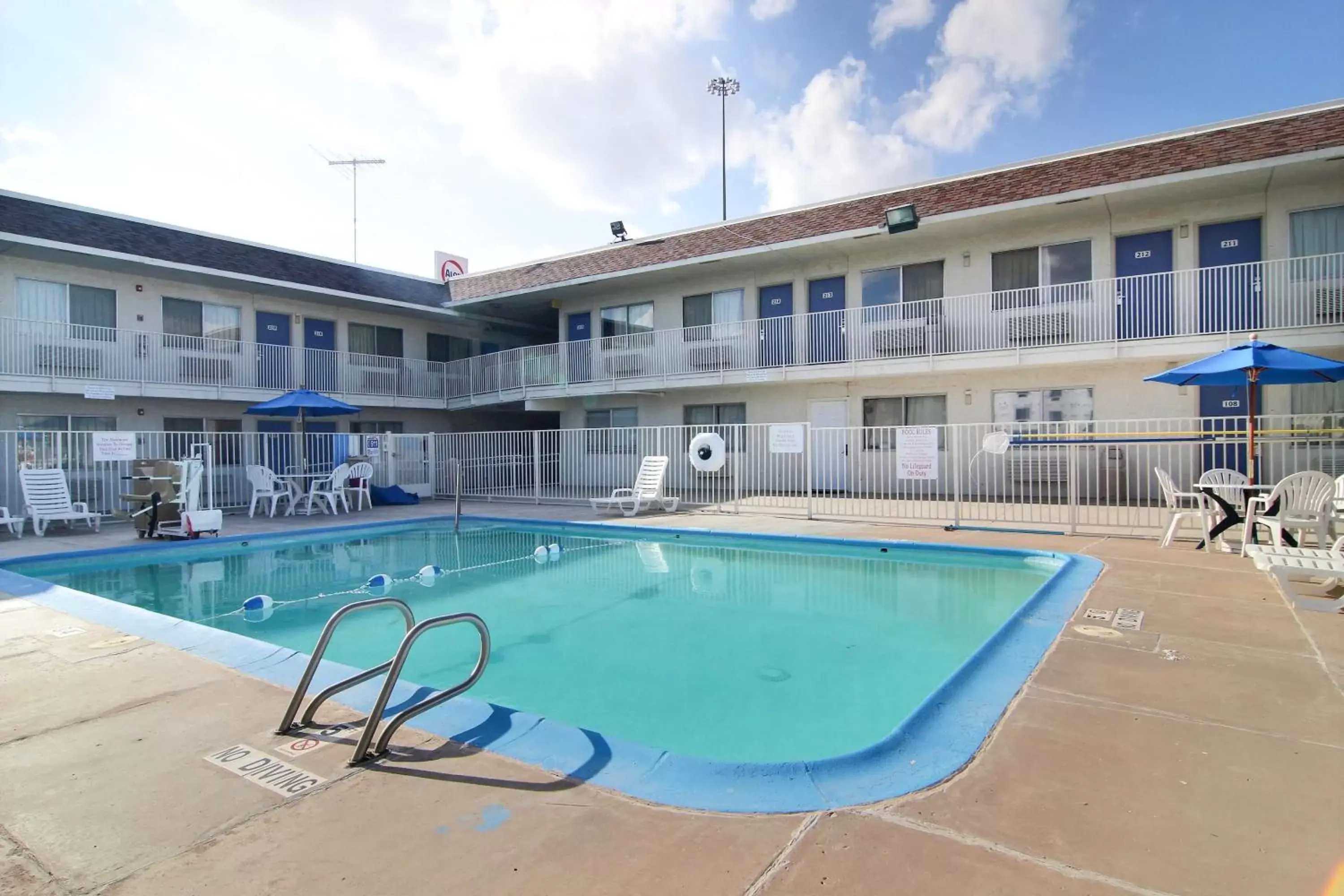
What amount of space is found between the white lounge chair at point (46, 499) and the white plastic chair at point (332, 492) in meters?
3.74

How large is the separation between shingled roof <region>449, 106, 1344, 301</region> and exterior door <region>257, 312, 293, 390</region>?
21.5ft

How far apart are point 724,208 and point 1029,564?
3595 centimetres

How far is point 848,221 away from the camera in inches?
646

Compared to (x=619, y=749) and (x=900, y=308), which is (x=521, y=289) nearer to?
(x=900, y=308)

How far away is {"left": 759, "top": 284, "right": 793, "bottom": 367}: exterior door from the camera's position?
58.6 feet

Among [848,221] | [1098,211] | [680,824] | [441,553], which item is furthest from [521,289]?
[680,824]

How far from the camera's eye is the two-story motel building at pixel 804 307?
13.2m

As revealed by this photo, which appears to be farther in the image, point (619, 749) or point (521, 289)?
point (521, 289)

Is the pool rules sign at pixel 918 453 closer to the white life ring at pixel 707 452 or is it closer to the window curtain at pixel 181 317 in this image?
the white life ring at pixel 707 452

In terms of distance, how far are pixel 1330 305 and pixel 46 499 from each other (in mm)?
24138

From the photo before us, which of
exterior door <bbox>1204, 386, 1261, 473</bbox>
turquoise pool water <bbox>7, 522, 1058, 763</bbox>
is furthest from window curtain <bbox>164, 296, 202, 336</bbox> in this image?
exterior door <bbox>1204, 386, 1261, 473</bbox>

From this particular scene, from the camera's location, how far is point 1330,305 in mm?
12609

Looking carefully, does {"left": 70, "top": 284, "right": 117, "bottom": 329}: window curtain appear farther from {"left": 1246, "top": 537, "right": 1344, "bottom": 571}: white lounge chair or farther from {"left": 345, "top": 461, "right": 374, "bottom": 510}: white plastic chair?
{"left": 1246, "top": 537, "right": 1344, "bottom": 571}: white lounge chair

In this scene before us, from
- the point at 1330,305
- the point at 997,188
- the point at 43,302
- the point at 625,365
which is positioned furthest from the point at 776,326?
the point at 43,302
